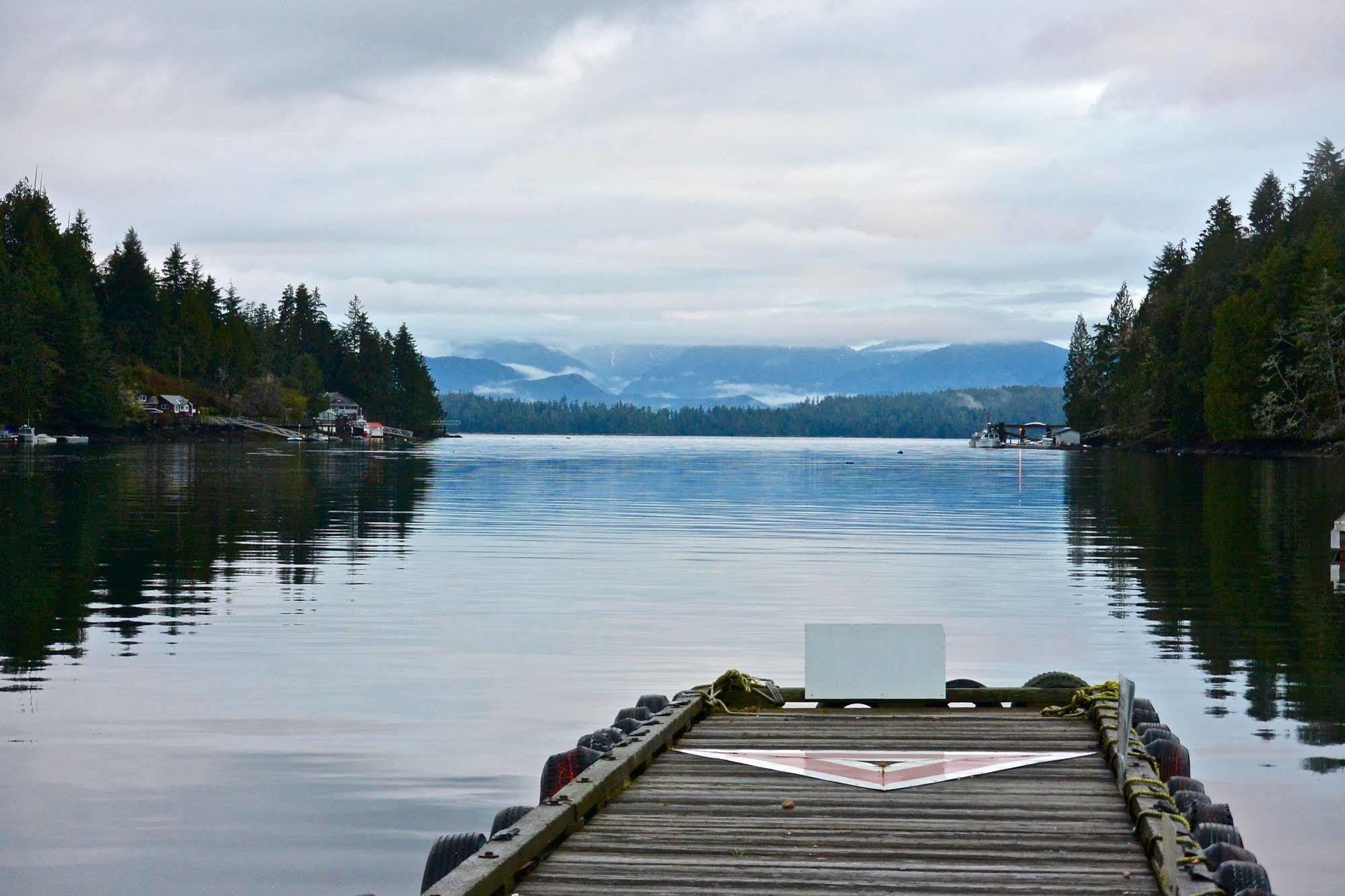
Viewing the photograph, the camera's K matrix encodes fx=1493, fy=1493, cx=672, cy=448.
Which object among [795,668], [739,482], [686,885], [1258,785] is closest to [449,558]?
[795,668]

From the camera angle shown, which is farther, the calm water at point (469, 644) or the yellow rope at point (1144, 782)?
the calm water at point (469, 644)

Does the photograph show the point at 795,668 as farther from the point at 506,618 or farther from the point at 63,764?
the point at 63,764

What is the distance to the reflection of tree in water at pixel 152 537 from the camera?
23.3m

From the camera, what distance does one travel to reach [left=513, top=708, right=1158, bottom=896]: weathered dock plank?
8047mm

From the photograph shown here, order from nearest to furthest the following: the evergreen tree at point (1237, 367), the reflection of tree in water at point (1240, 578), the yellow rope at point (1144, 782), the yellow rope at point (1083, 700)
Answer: the yellow rope at point (1144, 782), the yellow rope at point (1083, 700), the reflection of tree in water at point (1240, 578), the evergreen tree at point (1237, 367)

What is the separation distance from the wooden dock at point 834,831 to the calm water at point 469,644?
5.49 feet

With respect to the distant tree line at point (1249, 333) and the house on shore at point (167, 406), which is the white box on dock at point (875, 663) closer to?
the distant tree line at point (1249, 333)

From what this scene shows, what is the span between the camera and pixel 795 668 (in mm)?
19438

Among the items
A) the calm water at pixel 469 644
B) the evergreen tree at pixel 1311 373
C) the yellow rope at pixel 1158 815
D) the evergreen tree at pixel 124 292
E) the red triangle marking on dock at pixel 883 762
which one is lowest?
the calm water at pixel 469 644

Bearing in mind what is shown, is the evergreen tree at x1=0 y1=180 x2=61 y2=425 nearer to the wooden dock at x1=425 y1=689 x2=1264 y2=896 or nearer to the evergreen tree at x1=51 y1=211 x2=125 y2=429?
the evergreen tree at x1=51 y1=211 x2=125 y2=429

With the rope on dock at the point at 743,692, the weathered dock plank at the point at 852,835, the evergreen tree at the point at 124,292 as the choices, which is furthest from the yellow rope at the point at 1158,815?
the evergreen tree at the point at 124,292

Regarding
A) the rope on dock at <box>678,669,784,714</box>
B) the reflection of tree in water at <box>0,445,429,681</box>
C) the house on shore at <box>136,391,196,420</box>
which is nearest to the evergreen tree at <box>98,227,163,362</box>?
the house on shore at <box>136,391,196,420</box>

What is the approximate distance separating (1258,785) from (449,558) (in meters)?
22.8

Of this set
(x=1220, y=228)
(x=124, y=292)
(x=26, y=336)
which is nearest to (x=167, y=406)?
(x=124, y=292)
